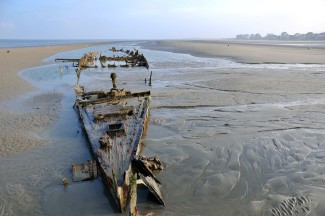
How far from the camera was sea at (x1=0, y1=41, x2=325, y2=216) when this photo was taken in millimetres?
5184

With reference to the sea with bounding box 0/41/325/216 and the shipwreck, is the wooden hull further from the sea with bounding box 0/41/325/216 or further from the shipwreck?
the sea with bounding box 0/41/325/216

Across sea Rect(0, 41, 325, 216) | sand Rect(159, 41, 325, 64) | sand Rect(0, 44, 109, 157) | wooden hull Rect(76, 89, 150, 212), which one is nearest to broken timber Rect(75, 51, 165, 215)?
wooden hull Rect(76, 89, 150, 212)

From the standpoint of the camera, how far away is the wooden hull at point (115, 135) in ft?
16.5

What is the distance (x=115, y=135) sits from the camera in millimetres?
7121

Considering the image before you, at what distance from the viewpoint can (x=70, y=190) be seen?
227 inches

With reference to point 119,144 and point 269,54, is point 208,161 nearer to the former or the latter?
point 119,144

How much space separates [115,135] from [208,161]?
2.32 metres

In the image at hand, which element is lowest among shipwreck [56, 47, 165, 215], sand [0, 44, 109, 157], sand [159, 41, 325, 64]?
sand [0, 44, 109, 157]

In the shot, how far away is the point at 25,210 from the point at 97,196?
1.26 m

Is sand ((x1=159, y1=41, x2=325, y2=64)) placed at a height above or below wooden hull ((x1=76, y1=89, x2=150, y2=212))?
above

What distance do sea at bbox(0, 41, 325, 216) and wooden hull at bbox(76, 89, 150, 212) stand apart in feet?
1.53

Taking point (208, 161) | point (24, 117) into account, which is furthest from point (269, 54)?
point (208, 161)

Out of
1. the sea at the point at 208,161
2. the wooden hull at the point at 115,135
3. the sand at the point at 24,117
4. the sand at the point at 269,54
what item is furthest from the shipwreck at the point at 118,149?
the sand at the point at 269,54

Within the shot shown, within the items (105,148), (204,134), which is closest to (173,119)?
(204,134)
